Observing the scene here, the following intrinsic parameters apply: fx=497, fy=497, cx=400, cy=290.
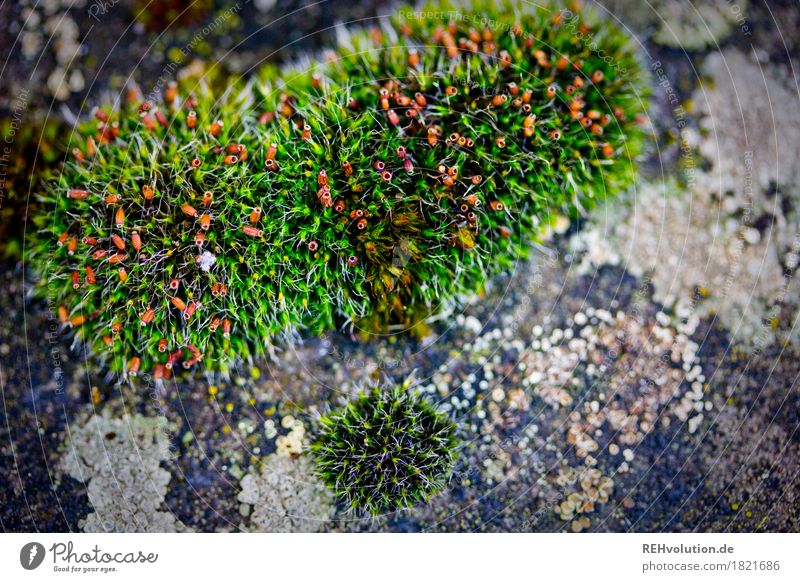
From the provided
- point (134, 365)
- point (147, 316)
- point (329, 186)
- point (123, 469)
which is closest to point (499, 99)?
point (329, 186)

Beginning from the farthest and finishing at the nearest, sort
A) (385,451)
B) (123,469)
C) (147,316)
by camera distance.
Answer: (123,469) < (385,451) < (147,316)

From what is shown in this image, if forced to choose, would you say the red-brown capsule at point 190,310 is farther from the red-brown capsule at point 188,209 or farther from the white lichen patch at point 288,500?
the white lichen patch at point 288,500

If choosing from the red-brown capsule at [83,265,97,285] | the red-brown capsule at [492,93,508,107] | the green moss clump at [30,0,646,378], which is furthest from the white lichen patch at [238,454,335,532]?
the red-brown capsule at [492,93,508,107]

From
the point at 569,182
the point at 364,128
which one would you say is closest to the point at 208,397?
the point at 364,128

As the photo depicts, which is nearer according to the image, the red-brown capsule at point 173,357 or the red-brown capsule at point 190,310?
the red-brown capsule at point 190,310

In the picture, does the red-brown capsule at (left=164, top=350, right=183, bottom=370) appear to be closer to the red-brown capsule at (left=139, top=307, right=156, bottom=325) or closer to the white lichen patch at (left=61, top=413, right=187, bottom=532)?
the red-brown capsule at (left=139, top=307, right=156, bottom=325)
